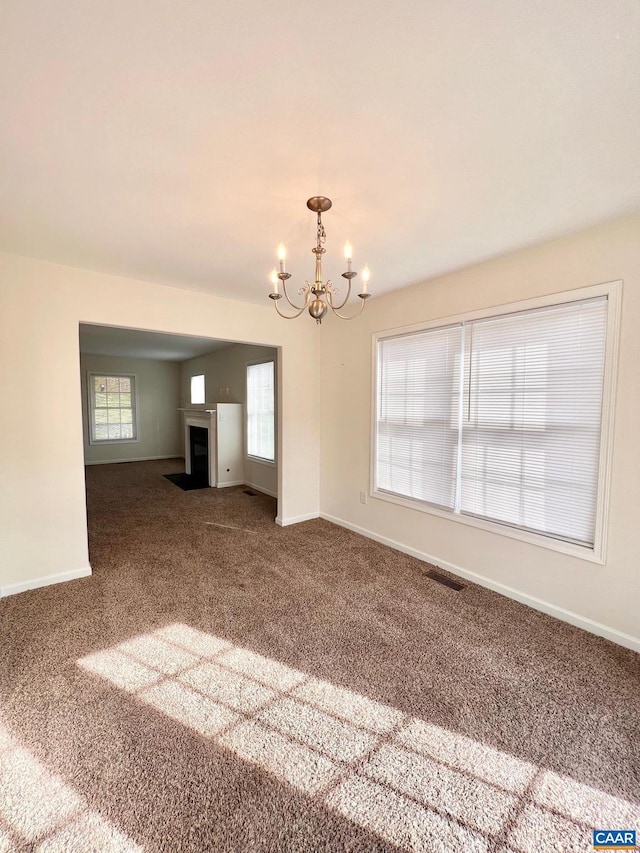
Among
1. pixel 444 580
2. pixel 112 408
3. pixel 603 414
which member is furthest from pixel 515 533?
pixel 112 408

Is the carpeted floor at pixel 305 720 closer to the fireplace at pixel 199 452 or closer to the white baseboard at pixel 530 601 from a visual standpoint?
the white baseboard at pixel 530 601

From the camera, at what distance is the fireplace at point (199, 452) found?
22.3 ft

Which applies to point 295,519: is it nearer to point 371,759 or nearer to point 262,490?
point 262,490

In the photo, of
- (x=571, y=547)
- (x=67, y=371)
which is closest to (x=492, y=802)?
(x=571, y=547)

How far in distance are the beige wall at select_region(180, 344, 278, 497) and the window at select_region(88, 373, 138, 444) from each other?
1.60m

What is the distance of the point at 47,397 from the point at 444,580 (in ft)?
11.2

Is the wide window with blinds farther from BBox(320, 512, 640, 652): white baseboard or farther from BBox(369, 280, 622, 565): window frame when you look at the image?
BBox(320, 512, 640, 652): white baseboard

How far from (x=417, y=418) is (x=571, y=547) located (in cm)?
149

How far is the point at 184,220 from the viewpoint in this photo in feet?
6.94

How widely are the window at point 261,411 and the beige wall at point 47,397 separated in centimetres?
232

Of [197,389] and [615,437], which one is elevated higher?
[197,389]

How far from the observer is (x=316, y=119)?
54.0 inches

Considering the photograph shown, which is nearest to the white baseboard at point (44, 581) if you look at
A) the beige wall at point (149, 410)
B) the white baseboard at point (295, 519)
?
the white baseboard at point (295, 519)

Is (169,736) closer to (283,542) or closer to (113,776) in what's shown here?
(113,776)
